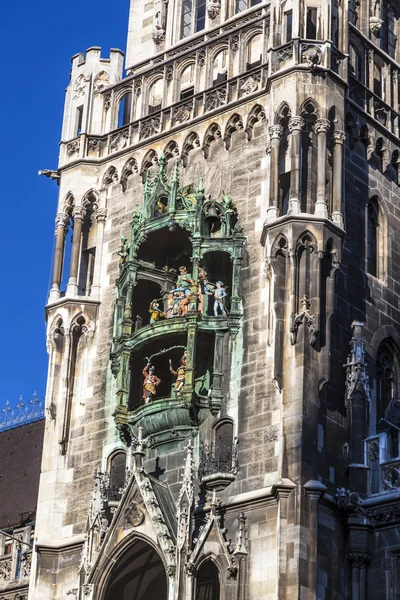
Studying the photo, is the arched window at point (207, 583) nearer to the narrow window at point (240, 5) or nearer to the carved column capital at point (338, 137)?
the carved column capital at point (338, 137)

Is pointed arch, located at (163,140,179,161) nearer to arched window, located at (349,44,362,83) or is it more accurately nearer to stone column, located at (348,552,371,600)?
arched window, located at (349,44,362,83)

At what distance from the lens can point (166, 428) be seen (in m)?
37.0

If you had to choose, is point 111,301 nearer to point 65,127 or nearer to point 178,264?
point 178,264

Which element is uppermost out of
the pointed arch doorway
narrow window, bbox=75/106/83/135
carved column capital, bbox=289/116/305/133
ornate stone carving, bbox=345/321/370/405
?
narrow window, bbox=75/106/83/135

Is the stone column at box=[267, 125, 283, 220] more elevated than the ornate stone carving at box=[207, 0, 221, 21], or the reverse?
the ornate stone carving at box=[207, 0, 221, 21]

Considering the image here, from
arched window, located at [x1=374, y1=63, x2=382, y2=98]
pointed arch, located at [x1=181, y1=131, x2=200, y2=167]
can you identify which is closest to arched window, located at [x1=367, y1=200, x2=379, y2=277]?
arched window, located at [x1=374, y1=63, x2=382, y2=98]

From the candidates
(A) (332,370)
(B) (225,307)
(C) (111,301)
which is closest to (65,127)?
(C) (111,301)

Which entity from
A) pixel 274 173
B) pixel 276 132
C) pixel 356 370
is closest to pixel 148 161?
pixel 276 132

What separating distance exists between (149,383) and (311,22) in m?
8.81

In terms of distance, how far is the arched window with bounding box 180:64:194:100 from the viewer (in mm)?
Answer: 41750

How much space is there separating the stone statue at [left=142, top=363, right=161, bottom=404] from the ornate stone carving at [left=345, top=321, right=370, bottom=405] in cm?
431

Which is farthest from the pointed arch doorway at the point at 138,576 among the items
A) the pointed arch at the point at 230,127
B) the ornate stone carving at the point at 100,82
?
the ornate stone carving at the point at 100,82

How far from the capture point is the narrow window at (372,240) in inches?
1529

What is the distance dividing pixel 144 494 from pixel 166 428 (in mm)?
1844
